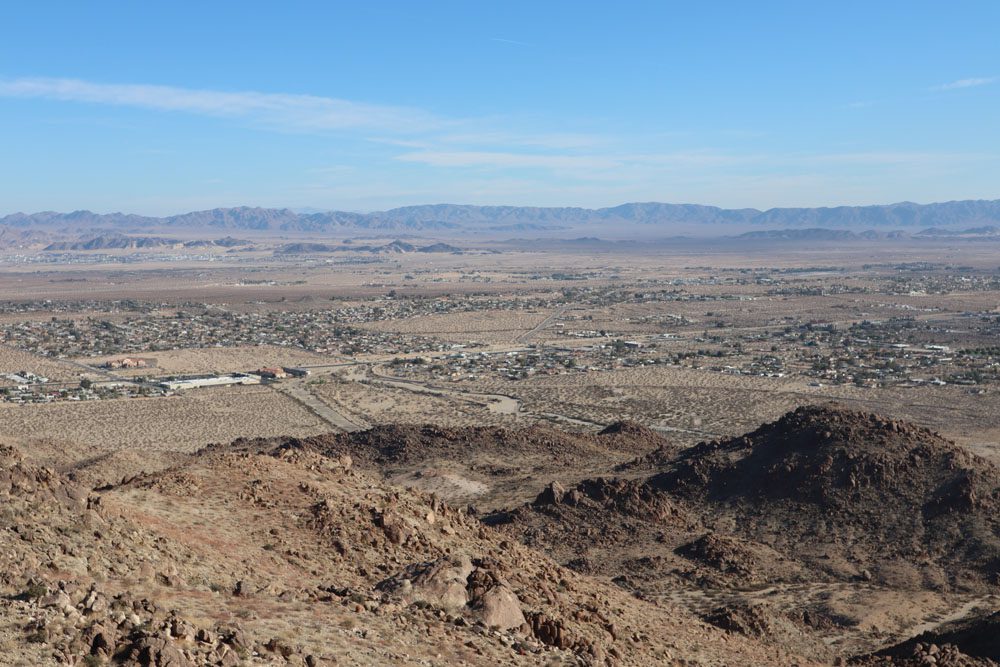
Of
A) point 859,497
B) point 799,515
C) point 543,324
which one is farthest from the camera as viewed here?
point 543,324

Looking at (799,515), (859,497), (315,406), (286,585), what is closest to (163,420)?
(315,406)

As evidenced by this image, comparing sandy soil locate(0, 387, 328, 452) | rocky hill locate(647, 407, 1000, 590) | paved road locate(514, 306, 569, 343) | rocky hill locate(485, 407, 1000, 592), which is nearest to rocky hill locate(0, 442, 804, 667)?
rocky hill locate(485, 407, 1000, 592)

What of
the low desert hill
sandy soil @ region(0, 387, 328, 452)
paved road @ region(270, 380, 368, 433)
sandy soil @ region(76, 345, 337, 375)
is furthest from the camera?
sandy soil @ region(76, 345, 337, 375)

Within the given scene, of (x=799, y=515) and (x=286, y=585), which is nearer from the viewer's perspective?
(x=286, y=585)

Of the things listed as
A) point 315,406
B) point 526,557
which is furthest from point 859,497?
point 315,406

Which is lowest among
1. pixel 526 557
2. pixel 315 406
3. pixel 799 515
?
pixel 315 406

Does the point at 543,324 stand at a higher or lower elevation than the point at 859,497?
lower

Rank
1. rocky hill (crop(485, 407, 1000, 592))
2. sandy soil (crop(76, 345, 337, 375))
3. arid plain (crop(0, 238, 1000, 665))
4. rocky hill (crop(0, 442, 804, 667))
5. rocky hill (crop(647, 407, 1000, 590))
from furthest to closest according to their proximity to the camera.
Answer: sandy soil (crop(76, 345, 337, 375)), rocky hill (crop(647, 407, 1000, 590)), rocky hill (crop(485, 407, 1000, 592)), arid plain (crop(0, 238, 1000, 665)), rocky hill (crop(0, 442, 804, 667))

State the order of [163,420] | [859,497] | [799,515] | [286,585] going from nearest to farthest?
[286,585] → [859,497] → [799,515] → [163,420]

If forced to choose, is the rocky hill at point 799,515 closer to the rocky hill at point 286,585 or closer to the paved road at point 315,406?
the rocky hill at point 286,585

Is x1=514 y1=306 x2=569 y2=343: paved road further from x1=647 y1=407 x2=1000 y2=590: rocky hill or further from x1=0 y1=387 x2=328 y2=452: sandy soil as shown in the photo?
x1=647 y1=407 x2=1000 y2=590: rocky hill

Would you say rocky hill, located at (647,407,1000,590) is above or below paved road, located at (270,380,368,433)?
above

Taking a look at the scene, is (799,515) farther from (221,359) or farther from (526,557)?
(221,359)
